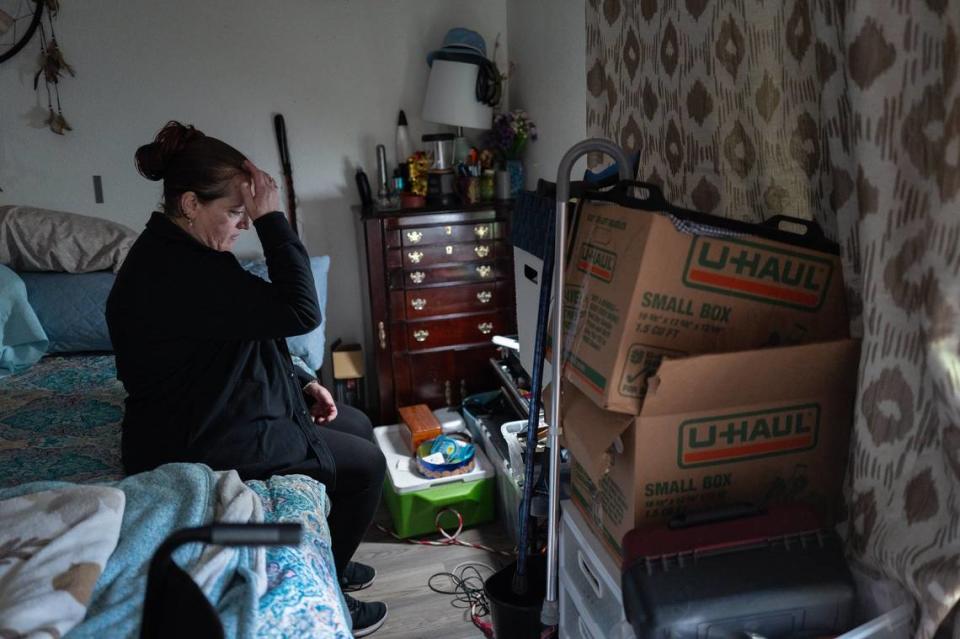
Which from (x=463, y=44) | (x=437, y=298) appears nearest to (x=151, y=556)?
(x=437, y=298)

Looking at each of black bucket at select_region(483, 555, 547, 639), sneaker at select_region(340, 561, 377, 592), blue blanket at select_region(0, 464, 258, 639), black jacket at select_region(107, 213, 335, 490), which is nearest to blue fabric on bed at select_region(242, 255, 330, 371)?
sneaker at select_region(340, 561, 377, 592)

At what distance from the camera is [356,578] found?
2105mm

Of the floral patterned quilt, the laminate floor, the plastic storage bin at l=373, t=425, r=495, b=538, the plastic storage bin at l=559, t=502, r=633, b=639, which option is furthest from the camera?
the plastic storage bin at l=373, t=425, r=495, b=538

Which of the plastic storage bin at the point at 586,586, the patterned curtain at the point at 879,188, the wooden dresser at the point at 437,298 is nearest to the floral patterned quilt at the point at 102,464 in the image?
the plastic storage bin at the point at 586,586

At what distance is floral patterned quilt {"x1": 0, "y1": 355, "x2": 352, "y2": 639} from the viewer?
1047mm

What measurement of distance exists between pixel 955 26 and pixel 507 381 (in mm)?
1792

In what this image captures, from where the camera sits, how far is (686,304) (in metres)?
1.12

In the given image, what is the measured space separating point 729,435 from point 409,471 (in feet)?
4.77

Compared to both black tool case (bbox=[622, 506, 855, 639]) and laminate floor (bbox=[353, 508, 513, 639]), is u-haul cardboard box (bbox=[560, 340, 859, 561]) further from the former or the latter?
laminate floor (bbox=[353, 508, 513, 639])

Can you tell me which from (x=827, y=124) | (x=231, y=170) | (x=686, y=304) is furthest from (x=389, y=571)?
(x=827, y=124)

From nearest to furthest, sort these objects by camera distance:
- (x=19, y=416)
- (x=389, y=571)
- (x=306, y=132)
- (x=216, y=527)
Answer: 1. (x=216, y=527)
2. (x=19, y=416)
3. (x=389, y=571)
4. (x=306, y=132)

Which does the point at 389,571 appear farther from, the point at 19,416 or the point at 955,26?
the point at 955,26

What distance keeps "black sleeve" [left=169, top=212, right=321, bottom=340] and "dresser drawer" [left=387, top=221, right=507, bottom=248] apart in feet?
3.76

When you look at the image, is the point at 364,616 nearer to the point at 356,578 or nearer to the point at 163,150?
the point at 356,578
